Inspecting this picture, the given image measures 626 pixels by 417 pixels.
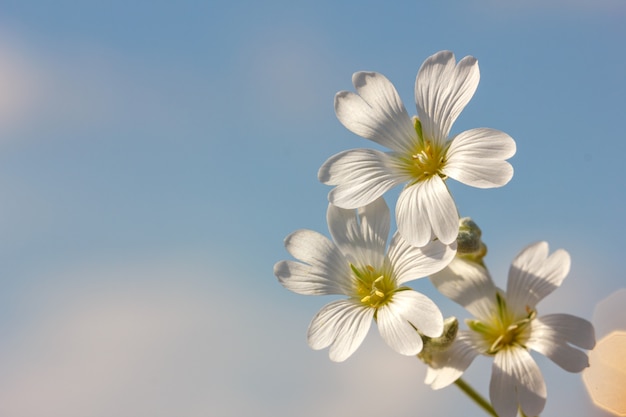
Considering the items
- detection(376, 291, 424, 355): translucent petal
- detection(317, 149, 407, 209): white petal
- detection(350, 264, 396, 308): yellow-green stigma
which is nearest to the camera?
detection(376, 291, 424, 355): translucent petal

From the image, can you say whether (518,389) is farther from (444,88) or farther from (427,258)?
(444,88)

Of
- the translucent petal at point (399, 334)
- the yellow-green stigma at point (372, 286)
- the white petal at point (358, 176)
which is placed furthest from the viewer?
the yellow-green stigma at point (372, 286)

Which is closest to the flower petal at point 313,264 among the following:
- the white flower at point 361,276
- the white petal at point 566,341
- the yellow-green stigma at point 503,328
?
the white flower at point 361,276

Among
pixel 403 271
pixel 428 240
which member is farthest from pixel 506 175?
pixel 403 271

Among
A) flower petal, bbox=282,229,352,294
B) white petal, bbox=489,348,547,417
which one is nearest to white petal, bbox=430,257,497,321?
white petal, bbox=489,348,547,417

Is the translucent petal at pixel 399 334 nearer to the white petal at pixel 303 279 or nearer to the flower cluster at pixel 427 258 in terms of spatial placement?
the flower cluster at pixel 427 258

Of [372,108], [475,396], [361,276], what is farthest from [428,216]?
[475,396]

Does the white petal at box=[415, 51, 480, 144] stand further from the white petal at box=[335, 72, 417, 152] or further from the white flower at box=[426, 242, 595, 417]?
the white flower at box=[426, 242, 595, 417]
